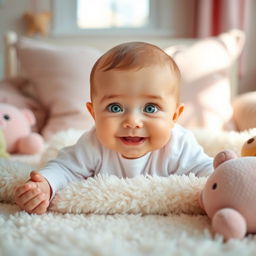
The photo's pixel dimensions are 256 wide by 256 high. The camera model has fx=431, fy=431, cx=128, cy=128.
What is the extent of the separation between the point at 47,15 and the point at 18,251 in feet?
7.29

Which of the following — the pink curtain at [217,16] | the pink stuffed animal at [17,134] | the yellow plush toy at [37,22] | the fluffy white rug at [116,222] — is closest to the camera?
the fluffy white rug at [116,222]

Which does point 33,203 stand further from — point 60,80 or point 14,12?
point 14,12

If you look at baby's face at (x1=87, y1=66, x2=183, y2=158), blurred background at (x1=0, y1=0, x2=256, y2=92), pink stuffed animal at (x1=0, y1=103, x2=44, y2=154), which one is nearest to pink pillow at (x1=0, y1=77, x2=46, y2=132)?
pink stuffed animal at (x1=0, y1=103, x2=44, y2=154)

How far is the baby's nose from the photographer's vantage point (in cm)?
83

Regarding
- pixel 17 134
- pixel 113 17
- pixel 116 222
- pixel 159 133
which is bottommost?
pixel 17 134

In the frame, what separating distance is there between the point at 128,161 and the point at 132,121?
0.15 m

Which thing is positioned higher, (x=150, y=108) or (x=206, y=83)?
(x=150, y=108)

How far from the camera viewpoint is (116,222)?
76 centimetres

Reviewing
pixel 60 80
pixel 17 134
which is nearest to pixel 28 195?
pixel 17 134

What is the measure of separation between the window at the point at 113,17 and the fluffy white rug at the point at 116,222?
74.3 inches

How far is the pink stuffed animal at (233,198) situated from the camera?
656 mm

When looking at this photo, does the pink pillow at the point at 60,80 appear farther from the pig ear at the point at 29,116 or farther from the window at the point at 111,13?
the window at the point at 111,13

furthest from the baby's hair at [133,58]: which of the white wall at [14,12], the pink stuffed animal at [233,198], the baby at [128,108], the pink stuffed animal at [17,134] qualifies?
the white wall at [14,12]

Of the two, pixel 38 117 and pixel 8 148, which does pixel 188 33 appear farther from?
pixel 8 148
